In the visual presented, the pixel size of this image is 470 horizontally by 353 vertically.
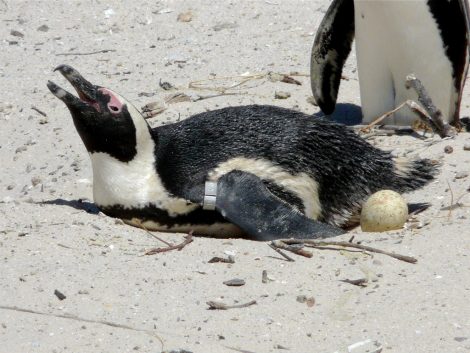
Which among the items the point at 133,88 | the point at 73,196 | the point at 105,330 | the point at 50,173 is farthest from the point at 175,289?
the point at 133,88

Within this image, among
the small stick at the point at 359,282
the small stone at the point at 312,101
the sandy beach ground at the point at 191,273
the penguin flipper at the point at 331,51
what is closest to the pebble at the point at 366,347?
the sandy beach ground at the point at 191,273

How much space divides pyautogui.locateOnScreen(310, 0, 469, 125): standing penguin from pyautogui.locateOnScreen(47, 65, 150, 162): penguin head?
5.84ft

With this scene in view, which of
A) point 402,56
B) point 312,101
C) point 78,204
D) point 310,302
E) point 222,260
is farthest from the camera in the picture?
point 312,101

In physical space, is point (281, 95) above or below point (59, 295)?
below

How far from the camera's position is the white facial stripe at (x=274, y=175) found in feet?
16.1

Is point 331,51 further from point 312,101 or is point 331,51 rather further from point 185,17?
point 185,17

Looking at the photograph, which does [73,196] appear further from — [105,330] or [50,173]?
[105,330]

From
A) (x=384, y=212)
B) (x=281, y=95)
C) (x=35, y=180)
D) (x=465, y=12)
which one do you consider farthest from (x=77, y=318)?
(x=465, y=12)

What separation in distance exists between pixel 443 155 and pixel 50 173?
1.86m

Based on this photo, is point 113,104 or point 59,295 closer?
point 59,295

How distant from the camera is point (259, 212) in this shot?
472cm

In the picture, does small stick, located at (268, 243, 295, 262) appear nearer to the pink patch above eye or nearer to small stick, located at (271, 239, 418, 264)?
small stick, located at (271, 239, 418, 264)

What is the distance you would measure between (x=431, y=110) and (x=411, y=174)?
0.55 m

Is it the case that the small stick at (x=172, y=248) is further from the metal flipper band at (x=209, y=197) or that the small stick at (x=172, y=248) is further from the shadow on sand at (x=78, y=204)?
the shadow on sand at (x=78, y=204)
